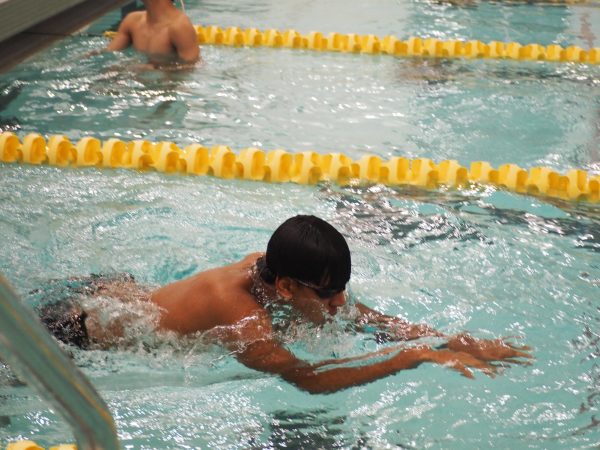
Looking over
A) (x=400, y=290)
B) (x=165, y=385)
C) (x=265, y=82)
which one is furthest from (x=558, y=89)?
(x=165, y=385)

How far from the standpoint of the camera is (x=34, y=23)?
763cm

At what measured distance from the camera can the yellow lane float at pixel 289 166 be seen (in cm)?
468

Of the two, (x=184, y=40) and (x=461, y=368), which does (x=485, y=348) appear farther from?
(x=184, y=40)

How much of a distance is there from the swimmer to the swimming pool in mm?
186

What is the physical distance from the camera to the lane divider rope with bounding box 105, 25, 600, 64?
755 centimetres

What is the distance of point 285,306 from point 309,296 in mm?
120

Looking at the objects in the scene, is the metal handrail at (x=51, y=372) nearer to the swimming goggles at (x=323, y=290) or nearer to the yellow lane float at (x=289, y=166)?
the swimming goggles at (x=323, y=290)

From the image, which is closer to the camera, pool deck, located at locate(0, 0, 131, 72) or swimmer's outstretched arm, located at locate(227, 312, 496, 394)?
swimmer's outstretched arm, located at locate(227, 312, 496, 394)

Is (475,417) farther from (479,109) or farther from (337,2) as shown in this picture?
(337,2)

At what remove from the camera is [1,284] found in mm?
1070

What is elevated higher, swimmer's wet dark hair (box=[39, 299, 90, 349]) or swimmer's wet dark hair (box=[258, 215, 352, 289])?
swimmer's wet dark hair (box=[258, 215, 352, 289])

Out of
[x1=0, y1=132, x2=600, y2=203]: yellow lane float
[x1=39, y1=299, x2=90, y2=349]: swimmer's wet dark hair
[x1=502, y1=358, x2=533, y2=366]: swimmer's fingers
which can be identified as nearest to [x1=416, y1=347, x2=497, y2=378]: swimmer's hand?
[x1=502, y1=358, x2=533, y2=366]: swimmer's fingers

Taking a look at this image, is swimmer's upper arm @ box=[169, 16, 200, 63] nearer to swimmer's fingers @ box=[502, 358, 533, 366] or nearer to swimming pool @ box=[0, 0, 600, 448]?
swimming pool @ box=[0, 0, 600, 448]

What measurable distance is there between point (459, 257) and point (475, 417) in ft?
3.88
